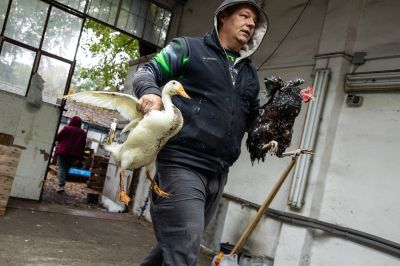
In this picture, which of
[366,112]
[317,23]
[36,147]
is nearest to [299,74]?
[317,23]

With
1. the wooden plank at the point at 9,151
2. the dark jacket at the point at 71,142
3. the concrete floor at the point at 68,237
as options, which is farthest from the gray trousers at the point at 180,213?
the dark jacket at the point at 71,142

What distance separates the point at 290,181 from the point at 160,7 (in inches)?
218

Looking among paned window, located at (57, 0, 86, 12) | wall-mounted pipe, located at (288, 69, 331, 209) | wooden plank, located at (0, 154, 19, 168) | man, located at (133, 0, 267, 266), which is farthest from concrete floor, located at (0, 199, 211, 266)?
paned window, located at (57, 0, 86, 12)

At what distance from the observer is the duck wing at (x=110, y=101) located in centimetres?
232

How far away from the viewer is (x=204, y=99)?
8.04 ft

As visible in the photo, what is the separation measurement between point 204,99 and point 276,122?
0.61 m

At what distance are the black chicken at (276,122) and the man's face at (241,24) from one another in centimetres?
44

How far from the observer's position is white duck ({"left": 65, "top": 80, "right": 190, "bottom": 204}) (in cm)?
205

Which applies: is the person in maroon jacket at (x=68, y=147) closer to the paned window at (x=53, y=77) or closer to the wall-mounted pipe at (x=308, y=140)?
the paned window at (x=53, y=77)

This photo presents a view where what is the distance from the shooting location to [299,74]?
5977 millimetres

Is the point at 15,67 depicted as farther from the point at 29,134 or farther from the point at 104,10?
the point at 104,10

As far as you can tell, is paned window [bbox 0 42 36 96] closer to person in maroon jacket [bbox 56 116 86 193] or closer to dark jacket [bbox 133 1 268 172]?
person in maroon jacket [bbox 56 116 86 193]

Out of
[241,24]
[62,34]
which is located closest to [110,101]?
[241,24]

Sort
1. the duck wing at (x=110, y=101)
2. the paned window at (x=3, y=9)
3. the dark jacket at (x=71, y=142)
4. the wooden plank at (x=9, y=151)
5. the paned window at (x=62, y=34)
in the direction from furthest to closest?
1. the dark jacket at (x=71, y=142)
2. the paned window at (x=62, y=34)
3. the paned window at (x=3, y=9)
4. the wooden plank at (x=9, y=151)
5. the duck wing at (x=110, y=101)
